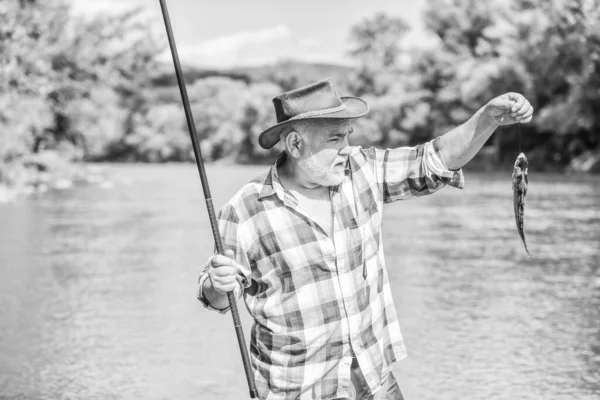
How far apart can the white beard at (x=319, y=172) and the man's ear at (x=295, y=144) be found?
40mm

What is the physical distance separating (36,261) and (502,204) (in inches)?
481

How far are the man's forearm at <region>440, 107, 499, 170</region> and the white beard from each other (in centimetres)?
45

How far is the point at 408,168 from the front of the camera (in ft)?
11.7

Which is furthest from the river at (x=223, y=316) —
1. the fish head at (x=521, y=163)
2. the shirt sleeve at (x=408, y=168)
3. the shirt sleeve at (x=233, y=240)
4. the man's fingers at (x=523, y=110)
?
the man's fingers at (x=523, y=110)

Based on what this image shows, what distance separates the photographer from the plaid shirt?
10.9 ft

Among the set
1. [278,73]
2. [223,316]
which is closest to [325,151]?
[223,316]

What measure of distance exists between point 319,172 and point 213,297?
1.89 feet

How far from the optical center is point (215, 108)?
260ft

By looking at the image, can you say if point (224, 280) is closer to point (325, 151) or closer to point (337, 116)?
point (325, 151)

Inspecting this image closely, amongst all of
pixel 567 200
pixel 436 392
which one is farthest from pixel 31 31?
pixel 436 392

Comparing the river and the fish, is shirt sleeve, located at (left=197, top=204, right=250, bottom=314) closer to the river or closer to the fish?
the fish

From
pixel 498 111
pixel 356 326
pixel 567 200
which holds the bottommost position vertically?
A: pixel 567 200

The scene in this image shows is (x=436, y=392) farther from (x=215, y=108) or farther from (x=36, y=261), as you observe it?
(x=215, y=108)

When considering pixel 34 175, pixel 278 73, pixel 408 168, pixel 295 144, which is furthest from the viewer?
pixel 278 73
